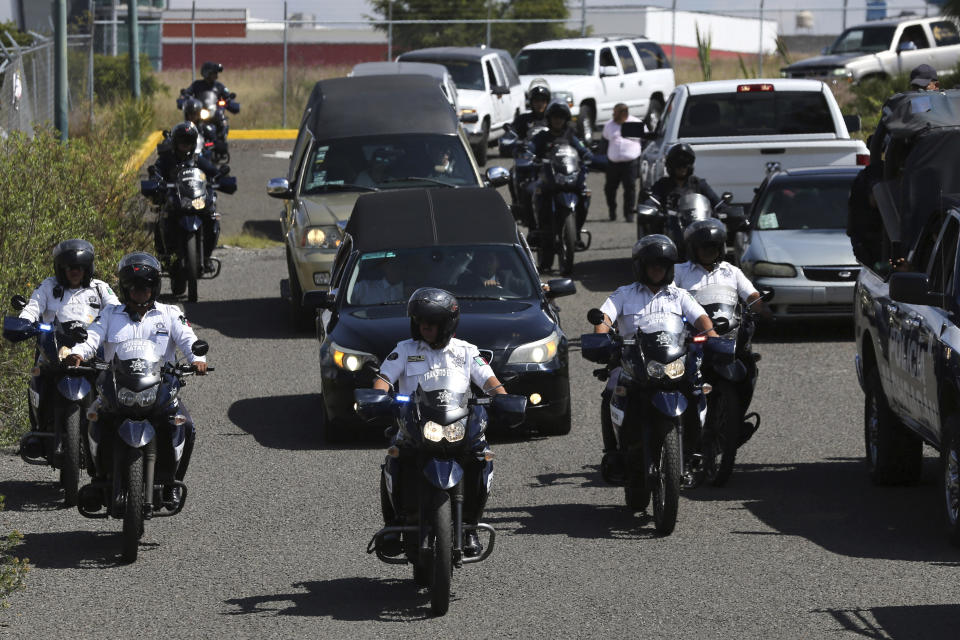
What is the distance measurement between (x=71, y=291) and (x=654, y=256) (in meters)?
3.68

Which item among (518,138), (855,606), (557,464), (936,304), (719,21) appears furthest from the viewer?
(719,21)

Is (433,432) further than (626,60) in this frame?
No

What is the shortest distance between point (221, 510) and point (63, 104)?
1442 centimetres

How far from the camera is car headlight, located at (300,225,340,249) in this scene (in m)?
17.8

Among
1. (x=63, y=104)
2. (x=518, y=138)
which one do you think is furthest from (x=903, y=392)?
(x=63, y=104)

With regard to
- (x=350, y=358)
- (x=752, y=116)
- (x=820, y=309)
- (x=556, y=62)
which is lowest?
(x=820, y=309)

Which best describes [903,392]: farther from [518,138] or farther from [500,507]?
[518,138]

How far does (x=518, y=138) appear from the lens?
895 inches

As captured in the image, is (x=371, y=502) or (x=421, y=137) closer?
(x=371, y=502)

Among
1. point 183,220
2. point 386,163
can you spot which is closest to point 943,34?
point 386,163

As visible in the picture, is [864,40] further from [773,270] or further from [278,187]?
[278,187]

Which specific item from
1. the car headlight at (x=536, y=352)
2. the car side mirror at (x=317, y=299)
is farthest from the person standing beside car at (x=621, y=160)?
the car headlight at (x=536, y=352)

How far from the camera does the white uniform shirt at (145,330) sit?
10.1m

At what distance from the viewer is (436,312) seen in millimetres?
8641
